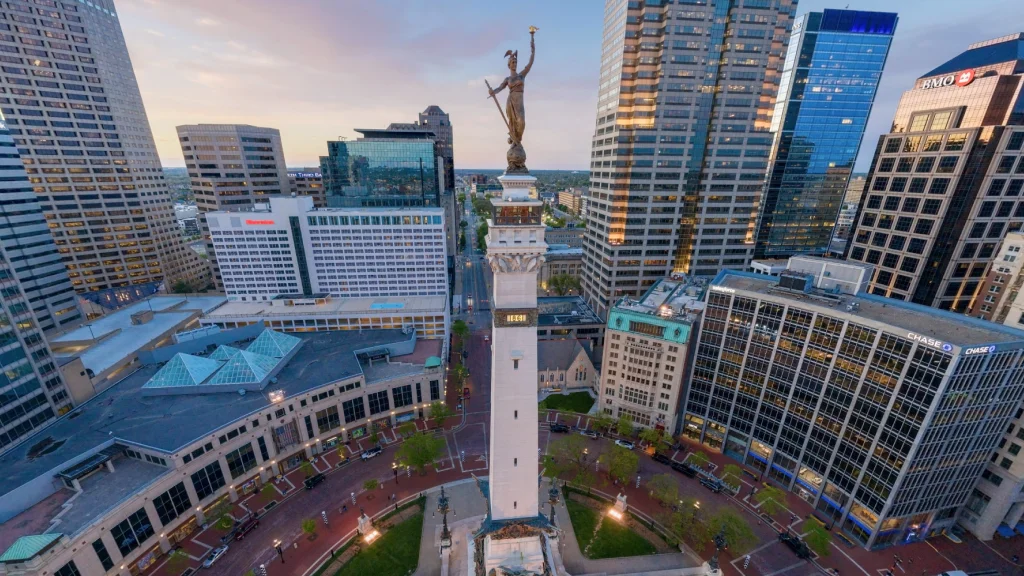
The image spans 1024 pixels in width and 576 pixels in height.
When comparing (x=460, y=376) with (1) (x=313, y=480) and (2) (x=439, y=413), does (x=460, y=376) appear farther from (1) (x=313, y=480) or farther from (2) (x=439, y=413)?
(1) (x=313, y=480)

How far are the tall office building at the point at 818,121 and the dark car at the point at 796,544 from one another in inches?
4181

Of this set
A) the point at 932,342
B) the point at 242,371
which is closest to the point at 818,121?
the point at 932,342

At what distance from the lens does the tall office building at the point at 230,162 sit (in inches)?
4749

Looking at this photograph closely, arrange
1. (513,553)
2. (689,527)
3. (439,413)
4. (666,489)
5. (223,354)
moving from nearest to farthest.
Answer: (513,553) → (689,527) → (666,489) → (223,354) → (439,413)

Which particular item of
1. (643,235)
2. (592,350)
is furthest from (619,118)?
(592,350)

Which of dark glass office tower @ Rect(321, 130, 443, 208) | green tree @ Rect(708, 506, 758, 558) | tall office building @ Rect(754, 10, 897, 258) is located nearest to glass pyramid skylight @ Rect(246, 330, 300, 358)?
dark glass office tower @ Rect(321, 130, 443, 208)

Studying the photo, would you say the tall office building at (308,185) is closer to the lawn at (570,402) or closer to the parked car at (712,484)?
the lawn at (570,402)

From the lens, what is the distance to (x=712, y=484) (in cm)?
5550

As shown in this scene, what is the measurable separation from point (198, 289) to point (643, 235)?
5816 inches

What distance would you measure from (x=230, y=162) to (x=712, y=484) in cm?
16290

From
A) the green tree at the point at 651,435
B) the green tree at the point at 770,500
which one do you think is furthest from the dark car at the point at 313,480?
the green tree at the point at 770,500

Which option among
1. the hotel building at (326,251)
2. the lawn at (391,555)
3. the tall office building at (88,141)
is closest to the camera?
the lawn at (391,555)

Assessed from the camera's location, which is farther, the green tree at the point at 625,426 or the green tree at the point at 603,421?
the green tree at the point at 603,421

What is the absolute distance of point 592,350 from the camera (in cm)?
8556
